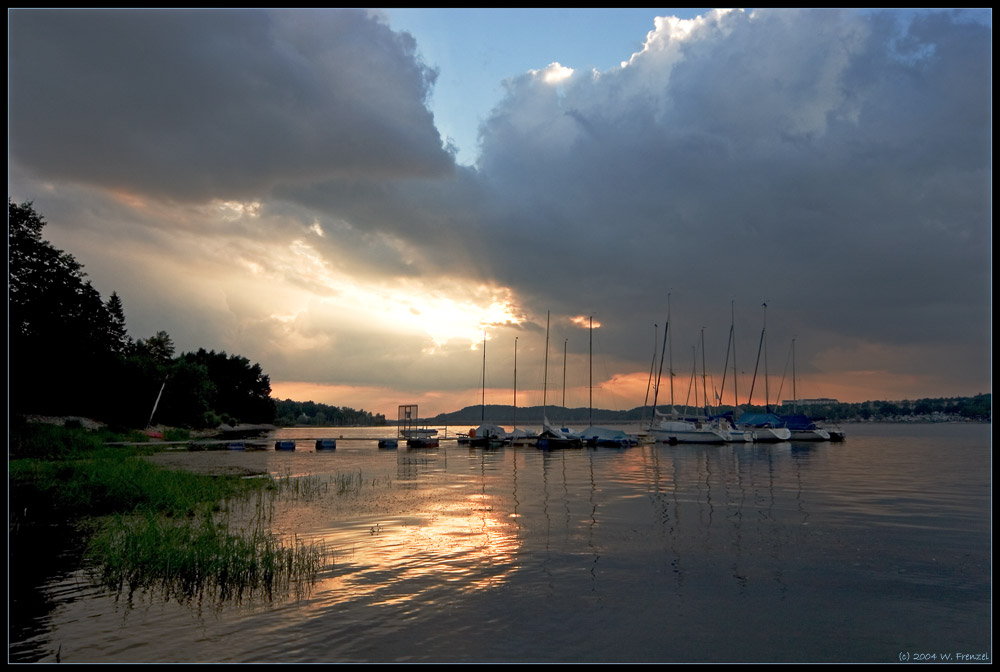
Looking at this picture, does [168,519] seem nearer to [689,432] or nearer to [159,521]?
[159,521]

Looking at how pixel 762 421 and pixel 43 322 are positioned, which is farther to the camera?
pixel 762 421

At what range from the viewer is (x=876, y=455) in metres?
75.7

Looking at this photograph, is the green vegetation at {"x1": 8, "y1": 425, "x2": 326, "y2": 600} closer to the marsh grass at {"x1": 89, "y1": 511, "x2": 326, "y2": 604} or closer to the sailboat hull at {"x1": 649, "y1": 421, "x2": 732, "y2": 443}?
the marsh grass at {"x1": 89, "y1": 511, "x2": 326, "y2": 604}

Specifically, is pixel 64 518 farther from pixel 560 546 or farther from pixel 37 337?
pixel 37 337

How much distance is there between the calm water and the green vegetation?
94cm

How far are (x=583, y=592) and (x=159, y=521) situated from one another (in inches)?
665

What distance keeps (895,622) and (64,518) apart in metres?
29.0

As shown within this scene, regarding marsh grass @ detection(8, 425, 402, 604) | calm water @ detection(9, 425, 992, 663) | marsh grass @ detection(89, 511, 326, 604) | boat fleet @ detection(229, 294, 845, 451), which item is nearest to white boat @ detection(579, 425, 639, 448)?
boat fleet @ detection(229, 294, 845, 451)

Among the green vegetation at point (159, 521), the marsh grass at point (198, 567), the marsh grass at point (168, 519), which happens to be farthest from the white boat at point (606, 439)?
the marsh grass at point (198, 567)

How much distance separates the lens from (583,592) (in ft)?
53.9

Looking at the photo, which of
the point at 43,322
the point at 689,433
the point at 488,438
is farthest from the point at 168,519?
the point at 689,433

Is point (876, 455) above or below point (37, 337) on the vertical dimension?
below

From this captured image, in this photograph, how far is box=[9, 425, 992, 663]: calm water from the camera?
12664mm

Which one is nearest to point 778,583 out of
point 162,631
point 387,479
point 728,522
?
point 728,522
